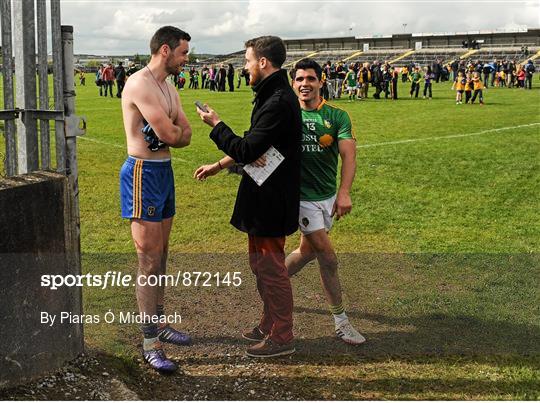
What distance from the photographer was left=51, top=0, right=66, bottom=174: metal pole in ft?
14.4

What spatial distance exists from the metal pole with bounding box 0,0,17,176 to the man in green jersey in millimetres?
2067

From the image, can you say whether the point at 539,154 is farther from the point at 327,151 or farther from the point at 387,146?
the point at 327,151

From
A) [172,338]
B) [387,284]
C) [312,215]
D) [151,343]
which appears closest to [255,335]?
[172,338]

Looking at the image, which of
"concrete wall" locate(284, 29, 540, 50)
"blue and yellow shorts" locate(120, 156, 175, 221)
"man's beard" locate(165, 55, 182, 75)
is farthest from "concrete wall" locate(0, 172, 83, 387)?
"concrete wall" locate(284, 29, 540, 50)

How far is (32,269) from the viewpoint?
4250 millimetres

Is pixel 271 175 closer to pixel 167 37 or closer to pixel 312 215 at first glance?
pixel 312 215

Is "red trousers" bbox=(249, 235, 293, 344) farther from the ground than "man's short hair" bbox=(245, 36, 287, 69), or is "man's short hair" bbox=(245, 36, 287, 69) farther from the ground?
"man's short hair" bbox=(245, 36, 287, 69)

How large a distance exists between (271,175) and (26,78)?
5.77 feet

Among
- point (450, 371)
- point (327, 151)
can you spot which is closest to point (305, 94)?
point (327, 151)

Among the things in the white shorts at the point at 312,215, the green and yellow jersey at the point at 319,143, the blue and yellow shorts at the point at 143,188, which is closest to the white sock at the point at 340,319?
the white shorts at the point at 312,215

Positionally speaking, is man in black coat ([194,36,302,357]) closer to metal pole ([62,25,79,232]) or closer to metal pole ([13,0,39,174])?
metal pole ([62,25,79,232])

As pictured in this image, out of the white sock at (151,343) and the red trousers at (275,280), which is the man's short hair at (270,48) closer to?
the red trousers at (275,280)

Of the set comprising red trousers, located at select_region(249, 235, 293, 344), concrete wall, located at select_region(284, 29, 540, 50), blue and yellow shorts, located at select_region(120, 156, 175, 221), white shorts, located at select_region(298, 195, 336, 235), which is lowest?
red trousers, located at select_region(249, 235, 293, 344)

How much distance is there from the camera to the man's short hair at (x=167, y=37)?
15.5 feet
